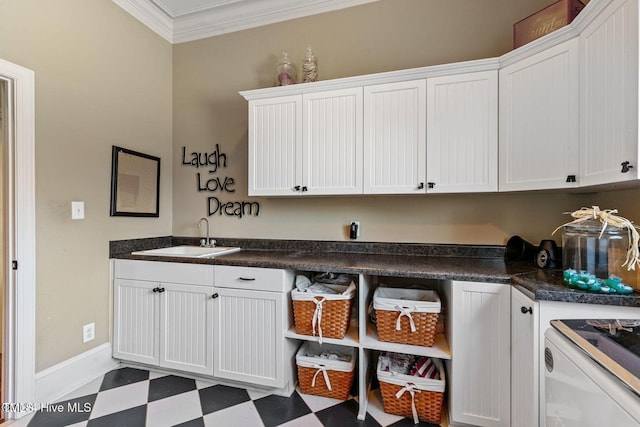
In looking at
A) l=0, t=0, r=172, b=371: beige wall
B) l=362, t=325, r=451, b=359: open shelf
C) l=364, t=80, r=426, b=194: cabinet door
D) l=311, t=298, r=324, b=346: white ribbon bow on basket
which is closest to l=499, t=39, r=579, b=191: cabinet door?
l=364, t=80, r=426, b=194: cabinet door

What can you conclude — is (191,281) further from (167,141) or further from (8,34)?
(8,34)

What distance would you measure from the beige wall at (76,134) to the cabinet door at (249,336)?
0.95 m

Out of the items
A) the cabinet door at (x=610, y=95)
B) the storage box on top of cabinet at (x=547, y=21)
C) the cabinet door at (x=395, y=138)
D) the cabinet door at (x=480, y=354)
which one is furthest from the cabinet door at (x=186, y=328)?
the storage box on top of cabinet at (x=547, y=21)

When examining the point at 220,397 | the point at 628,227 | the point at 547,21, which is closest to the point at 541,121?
the point at 547,21

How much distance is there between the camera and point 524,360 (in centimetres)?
132

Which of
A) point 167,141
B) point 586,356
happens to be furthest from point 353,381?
point 167,141

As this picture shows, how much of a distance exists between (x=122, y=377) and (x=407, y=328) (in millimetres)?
1952

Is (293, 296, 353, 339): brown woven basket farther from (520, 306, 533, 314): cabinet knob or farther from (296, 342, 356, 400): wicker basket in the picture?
(520, 306, 533, 314): cabinet knob

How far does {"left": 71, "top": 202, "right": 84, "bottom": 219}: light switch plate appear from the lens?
1938 mm

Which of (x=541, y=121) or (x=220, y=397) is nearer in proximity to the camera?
(x=541, y=121)

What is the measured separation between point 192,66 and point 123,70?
597 mm

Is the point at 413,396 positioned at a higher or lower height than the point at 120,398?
higher

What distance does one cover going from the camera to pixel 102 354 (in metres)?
2.11

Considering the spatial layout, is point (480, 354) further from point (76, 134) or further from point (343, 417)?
point (76, 134)
